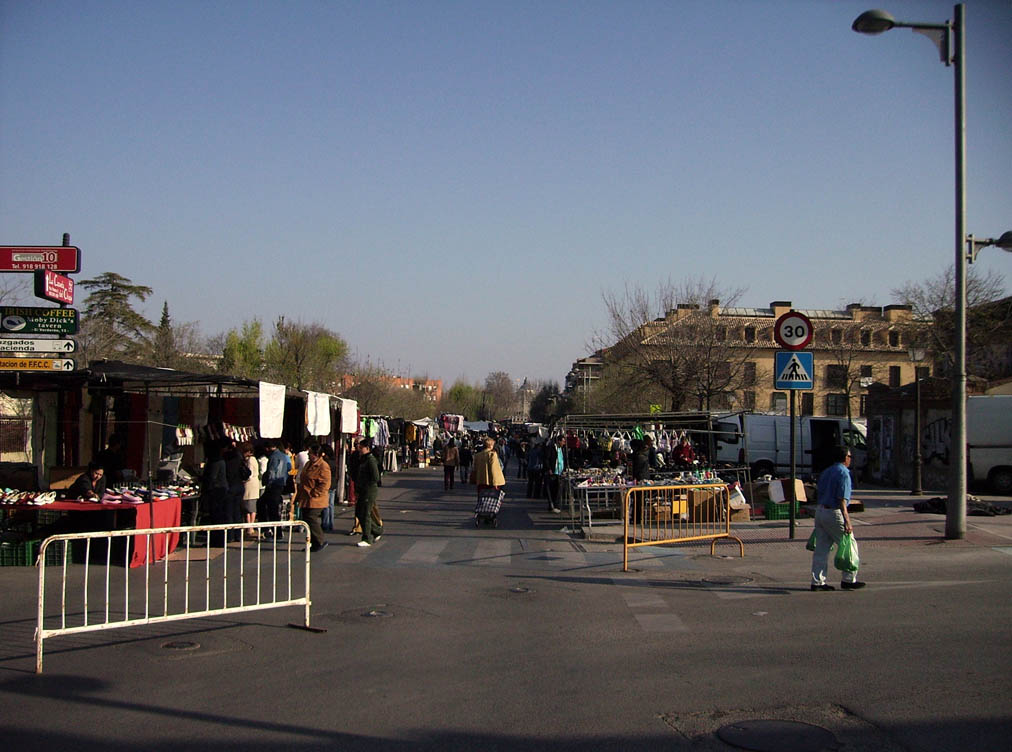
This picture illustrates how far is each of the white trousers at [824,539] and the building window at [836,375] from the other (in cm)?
3670

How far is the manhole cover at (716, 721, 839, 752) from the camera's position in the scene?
16.6 ft

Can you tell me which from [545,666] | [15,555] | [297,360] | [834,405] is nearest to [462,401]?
[834,405]

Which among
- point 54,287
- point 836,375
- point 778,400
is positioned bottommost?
point 778,400

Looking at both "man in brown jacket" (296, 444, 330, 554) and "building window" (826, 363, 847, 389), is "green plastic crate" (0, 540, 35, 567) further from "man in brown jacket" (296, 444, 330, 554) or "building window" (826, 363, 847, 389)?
"building window" (826, 363, 847, 389)

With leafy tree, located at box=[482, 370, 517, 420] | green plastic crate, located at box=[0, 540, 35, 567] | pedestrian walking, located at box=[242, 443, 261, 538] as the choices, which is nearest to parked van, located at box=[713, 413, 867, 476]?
pedestrian walking, located at box=[242, 443, 261, 538]

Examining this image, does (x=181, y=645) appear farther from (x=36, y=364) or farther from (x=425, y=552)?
(x=36, y=364)

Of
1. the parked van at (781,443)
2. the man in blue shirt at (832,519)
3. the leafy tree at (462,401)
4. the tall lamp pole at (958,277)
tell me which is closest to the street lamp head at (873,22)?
the tall lamp pole at (958,277)

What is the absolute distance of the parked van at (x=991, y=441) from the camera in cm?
2239

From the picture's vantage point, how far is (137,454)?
63.2 feet

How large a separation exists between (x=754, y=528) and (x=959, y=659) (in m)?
9.71

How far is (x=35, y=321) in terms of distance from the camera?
14.1 meters

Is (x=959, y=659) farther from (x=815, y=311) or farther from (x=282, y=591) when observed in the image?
(x=815, y=311)

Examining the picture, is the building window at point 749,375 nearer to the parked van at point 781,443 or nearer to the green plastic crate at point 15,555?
the parked van at point 781,443

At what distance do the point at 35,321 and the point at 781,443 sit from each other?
25.1 metres
